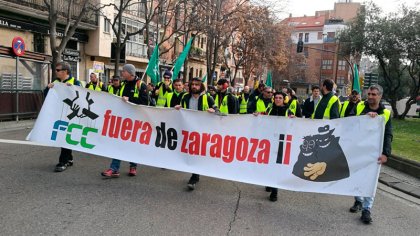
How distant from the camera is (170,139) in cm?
571

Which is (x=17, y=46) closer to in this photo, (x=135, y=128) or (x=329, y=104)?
(x=135, y=128)

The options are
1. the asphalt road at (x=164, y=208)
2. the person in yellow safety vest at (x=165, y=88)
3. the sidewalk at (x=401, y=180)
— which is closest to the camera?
the asphalt road at (x=164, y=208)

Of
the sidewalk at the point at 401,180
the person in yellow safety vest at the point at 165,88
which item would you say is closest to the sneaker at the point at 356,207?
the sidewalk at the point at 401,180

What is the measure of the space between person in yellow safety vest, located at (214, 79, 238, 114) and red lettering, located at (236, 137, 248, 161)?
1.77m

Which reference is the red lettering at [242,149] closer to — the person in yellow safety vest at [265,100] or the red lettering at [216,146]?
the red lettering at [216,146]

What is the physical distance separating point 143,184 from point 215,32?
57.9ft

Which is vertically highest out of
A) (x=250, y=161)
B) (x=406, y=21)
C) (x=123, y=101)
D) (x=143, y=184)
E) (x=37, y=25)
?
(x=406, y=21)

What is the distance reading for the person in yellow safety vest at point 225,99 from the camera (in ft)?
24.3

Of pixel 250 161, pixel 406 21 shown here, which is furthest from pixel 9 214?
pixel 406 21

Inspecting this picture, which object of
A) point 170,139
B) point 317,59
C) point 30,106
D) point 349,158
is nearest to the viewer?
point 349,158

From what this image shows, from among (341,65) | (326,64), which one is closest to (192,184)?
(341,65)

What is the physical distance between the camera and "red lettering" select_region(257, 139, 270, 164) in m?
5.31

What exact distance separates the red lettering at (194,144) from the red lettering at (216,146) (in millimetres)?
219

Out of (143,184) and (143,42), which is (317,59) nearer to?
(143,42)
